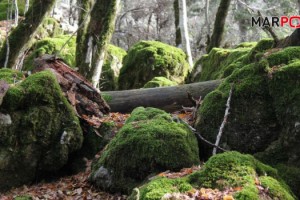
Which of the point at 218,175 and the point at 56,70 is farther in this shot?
the point at 56,70

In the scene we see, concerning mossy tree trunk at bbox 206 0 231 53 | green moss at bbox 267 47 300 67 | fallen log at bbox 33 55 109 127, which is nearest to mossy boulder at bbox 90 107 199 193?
green moss at bbox 267 47 300 67

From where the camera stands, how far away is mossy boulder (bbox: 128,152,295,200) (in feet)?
11.5

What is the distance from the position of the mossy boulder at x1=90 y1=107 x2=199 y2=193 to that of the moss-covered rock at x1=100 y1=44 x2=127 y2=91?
941 centimetres

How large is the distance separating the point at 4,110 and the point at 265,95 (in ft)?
13.2

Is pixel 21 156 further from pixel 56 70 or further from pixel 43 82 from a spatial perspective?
pixel 56 70

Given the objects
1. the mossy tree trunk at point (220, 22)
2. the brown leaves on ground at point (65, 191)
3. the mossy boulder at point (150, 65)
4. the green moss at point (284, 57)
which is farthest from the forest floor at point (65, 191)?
the mossy tree trunk at point (220, 22)

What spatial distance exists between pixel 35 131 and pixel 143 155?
212cm

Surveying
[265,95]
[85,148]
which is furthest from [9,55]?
[265,95]

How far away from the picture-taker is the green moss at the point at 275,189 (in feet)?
11.7

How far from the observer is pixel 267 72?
5391mm

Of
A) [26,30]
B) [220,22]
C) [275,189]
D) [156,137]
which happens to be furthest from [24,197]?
[220,22]

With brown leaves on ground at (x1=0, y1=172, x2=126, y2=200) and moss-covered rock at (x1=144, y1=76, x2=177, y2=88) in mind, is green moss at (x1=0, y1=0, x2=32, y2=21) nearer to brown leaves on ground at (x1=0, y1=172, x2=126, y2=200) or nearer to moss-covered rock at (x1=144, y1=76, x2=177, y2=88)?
moss-covered rock at (x1=144, y1=76, x2=177, y2=88)

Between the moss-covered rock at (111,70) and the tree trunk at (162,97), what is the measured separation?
5803 mm

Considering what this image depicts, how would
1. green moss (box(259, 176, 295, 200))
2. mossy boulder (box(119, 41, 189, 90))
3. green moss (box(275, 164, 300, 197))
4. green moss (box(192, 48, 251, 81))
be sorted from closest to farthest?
1. green moss (box(259, 176, 295, 200))
2. green moss (box(275, 164, 300, 197))
3. green moss (box(192, 48, 251, 81))
4. mossy boulder (box(119, 41, 189, 90))
